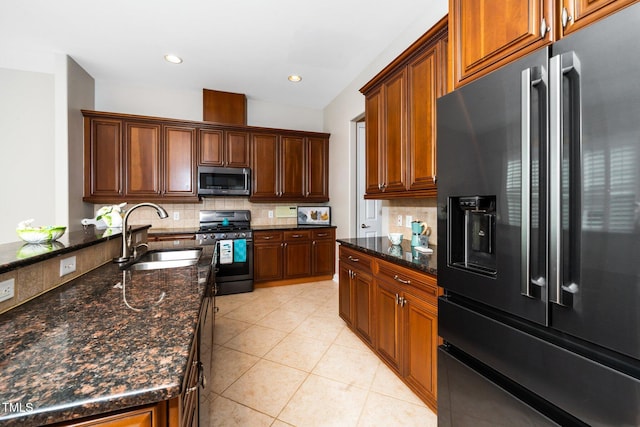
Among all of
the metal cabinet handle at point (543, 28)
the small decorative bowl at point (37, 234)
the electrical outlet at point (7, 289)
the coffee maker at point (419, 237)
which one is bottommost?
the electrical outlet at point (7, 289)

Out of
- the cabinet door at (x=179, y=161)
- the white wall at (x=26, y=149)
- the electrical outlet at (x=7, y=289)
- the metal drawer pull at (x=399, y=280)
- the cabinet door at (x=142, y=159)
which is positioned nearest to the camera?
the electrical outlet at (x=7, y=289)

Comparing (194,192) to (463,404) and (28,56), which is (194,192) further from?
(463,404)

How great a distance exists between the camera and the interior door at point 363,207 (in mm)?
3889

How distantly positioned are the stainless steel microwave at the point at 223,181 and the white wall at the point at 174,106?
98cm

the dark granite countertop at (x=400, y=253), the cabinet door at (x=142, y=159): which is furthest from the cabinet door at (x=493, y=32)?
the cabinet door at (x=142, y=159)

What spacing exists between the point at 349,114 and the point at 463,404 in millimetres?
3545

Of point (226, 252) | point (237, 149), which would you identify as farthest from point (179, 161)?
point (226, 252)

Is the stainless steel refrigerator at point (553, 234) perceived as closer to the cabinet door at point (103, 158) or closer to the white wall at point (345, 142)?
the white wall at point (345, 142)

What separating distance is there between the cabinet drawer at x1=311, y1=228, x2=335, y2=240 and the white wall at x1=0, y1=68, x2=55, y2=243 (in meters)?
3.29

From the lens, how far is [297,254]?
412 centimetres

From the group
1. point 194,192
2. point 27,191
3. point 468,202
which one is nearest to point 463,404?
point 468,202

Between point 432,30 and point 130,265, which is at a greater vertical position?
point 432,30

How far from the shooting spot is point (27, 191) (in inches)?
123

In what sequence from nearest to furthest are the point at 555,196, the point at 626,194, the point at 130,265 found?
the point at 626,194 → the point at 555,196 → the point at 130,265
